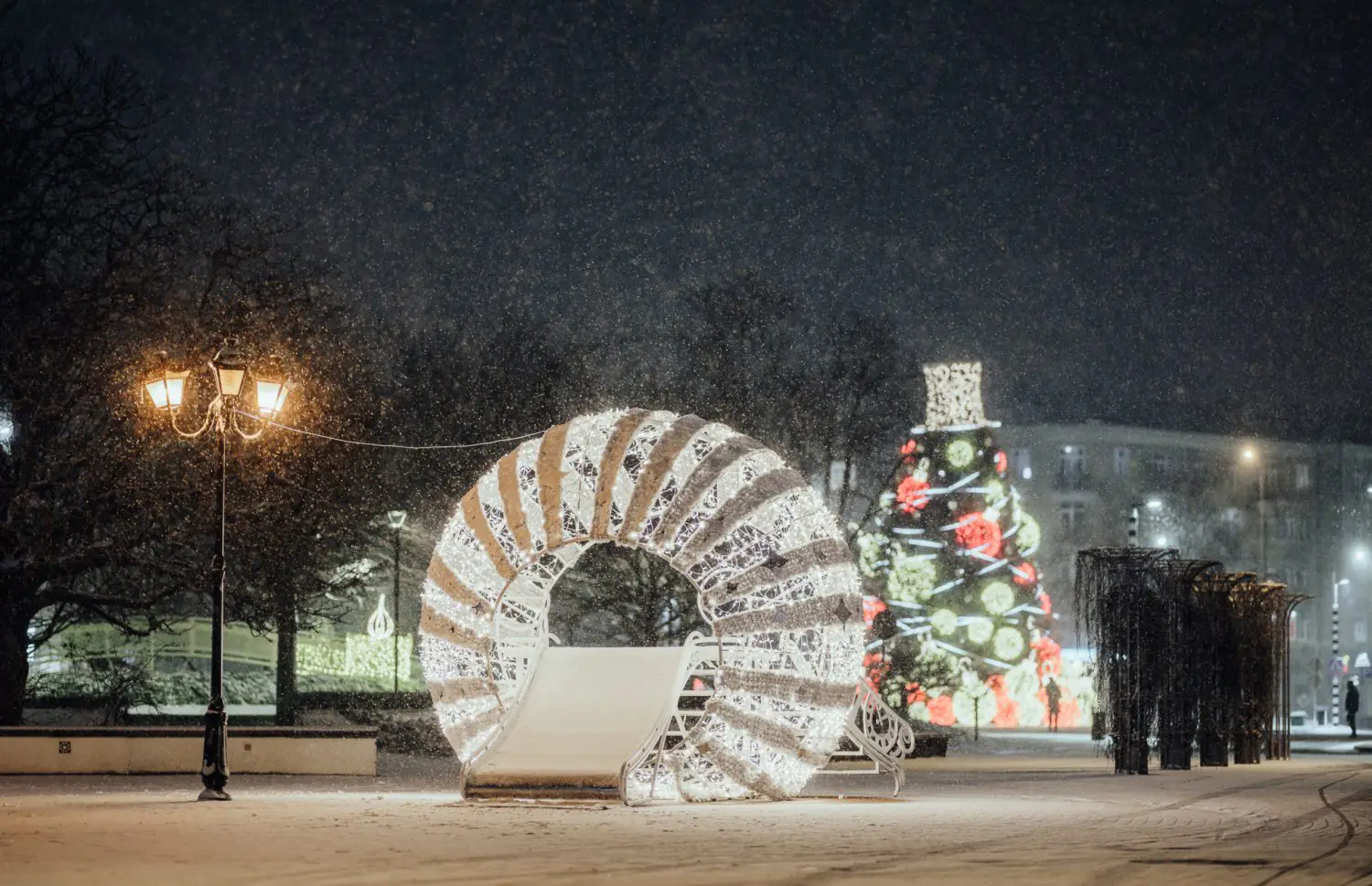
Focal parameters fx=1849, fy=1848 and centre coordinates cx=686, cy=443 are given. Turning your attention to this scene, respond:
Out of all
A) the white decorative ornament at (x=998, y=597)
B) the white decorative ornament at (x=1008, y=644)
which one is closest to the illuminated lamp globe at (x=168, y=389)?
the white decorative ornament at (x=998, y=597)

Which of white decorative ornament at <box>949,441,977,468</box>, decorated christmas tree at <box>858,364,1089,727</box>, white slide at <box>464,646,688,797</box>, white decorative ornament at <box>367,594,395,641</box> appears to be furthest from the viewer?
white decorative ornament at <box>949,441,977,468</box>

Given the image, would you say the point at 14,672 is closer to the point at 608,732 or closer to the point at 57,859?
Answer: the point at 608,732

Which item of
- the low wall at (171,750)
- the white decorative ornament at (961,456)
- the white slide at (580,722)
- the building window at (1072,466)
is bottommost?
the low wall at (171,750)

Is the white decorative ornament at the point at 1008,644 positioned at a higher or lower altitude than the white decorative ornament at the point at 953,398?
lower

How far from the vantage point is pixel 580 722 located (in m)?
20.2

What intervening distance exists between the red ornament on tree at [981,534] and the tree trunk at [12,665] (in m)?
33.9

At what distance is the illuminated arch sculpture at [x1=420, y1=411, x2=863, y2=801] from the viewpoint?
19.7 m

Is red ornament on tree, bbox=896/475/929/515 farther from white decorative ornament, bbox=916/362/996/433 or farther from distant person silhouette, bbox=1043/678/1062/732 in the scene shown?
distant person silhouette, bbox=1043/678/1062/732

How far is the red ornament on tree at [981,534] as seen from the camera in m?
57.4

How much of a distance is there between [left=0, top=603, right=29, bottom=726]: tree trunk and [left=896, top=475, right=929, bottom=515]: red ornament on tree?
31278 millimetres

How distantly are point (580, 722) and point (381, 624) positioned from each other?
31162 mm

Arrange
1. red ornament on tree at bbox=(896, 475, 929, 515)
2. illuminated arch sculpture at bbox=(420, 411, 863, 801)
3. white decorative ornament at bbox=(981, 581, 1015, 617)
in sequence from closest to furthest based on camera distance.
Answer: illuminated arch sculpture at bbox=(420, 411, 863, 801), red ornament on tree at bbox=(896, 475, 929, 515), white decorative ornament at bbox=(981, 581, 1015, 617)

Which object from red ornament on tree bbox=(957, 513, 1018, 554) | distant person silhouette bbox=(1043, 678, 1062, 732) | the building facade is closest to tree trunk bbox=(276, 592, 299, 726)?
distant person silhouette bbox=(1043, 678, 1062, 732)

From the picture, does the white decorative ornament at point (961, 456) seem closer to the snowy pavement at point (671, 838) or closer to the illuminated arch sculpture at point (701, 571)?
the snowy pavement at point (671, 838)
